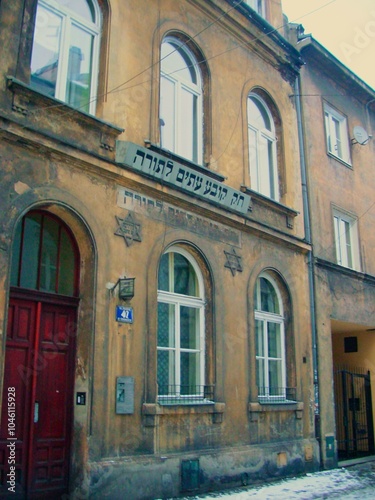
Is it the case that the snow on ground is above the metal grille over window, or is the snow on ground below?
below

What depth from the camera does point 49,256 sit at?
7.79m

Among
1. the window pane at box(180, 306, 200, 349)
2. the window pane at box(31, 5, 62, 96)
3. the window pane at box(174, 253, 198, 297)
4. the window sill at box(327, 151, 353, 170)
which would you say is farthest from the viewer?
the window sill at box(327, 151, 353, 170)

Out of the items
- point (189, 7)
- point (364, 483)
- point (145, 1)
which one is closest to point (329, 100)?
point (189, 7)

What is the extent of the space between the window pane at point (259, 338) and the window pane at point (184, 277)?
1.86 m

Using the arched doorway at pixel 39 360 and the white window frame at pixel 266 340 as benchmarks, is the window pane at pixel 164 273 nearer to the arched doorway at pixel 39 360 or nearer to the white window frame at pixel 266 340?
the arched doorway at pixel 39 360

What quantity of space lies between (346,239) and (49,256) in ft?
30.1

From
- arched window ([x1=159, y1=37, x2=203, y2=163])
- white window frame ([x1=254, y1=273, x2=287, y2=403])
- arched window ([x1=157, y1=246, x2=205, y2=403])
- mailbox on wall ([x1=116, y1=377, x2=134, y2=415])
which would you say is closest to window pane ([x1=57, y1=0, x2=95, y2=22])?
arched window ([x1=159, y1=37, x2=203, y2=163])

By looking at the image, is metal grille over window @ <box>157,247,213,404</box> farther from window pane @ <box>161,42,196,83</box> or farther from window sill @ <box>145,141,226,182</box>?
window pane @ <box>161,42,196,83</box>

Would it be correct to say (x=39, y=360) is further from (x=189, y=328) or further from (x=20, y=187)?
(x=189, y=328)

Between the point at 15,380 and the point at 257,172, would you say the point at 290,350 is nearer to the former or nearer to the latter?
the point at 257,172

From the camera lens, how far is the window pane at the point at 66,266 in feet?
26.0

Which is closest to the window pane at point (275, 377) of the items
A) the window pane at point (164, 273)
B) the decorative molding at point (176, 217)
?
the decorative molding at point (176, 217)

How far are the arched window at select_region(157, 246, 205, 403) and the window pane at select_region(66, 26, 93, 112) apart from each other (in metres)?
2.79

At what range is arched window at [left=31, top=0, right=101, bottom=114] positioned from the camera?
7977 mm
